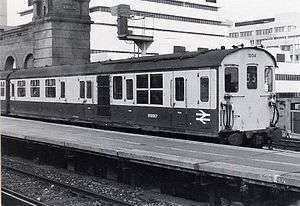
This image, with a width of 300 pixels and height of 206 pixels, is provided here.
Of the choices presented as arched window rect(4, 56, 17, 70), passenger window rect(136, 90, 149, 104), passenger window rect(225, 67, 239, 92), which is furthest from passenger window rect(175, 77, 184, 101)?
arched window rect(4, 56, 17, 70)

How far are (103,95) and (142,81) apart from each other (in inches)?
121

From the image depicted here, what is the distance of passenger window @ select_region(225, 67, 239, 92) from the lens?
15.3m

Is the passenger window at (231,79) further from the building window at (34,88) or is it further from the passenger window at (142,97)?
the building window at (34,88)

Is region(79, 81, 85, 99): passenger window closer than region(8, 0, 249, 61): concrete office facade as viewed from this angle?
Yes

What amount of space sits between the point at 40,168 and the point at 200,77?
20.8 feet

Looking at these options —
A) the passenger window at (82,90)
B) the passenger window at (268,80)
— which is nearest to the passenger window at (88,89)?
the passenger window at (82,90)

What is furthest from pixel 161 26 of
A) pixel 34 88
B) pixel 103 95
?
pixel 103 95

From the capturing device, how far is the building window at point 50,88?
79.9 ft

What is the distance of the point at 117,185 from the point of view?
42.7 ft

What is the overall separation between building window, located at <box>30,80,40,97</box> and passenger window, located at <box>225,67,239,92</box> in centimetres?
1346

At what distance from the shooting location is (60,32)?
33.5 m

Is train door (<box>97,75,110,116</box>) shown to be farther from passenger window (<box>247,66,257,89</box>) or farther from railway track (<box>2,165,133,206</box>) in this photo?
railway track (<box>2,165,133,206</box>)

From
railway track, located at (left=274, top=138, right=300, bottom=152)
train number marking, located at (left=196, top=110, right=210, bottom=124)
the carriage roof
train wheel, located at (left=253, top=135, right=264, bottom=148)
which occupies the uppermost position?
the carriage roof

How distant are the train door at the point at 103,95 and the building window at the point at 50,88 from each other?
4.46m
